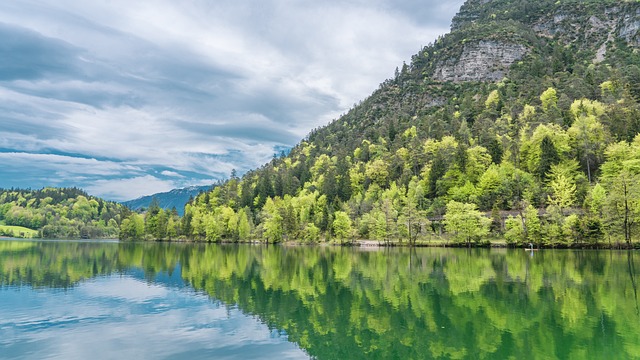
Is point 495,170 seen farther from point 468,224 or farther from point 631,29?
point 631,29

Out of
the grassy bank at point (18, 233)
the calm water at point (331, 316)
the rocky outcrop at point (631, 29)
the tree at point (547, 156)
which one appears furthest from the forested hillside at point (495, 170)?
the grassy bank at point (18, 233)

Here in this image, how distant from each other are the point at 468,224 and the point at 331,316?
6192 cm

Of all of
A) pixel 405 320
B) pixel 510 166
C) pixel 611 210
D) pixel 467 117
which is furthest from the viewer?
pixel 467 117

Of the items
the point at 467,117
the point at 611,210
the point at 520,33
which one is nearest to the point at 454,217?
the point at 611,210

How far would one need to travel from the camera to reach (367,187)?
130 metres

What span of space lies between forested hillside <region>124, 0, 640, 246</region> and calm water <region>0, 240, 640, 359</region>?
111ft

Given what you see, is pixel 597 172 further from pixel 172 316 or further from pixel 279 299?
pixel 172 316

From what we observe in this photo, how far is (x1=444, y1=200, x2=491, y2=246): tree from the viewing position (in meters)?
77.5

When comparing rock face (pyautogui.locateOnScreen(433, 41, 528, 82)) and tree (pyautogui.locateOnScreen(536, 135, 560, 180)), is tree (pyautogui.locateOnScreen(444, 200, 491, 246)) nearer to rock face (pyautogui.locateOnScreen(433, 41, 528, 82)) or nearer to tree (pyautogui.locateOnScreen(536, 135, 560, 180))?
tree (pyautogui.locateOnScreen(536, 135, 560, 180))

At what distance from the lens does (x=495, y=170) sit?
9644cm

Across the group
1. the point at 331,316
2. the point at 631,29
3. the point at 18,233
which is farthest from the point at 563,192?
the point at 18,233

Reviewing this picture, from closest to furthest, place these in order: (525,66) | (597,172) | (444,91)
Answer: (597,172) → (525,66) → (444,91)

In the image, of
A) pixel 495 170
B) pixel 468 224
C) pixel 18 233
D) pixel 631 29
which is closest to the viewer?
pixel 468 224

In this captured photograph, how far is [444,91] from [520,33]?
47909 mm
